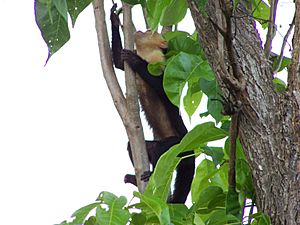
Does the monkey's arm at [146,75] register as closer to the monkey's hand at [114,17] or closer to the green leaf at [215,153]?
the monkey's hand at [114,17]

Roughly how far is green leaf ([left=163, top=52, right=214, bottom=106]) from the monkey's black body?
1.26m

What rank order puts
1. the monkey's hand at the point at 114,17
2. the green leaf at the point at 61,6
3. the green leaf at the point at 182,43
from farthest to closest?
1. the monkey's hand at the point at 114,17
2. the green leaf at the point at 182,43
3. the green leaf at the point at 61,6

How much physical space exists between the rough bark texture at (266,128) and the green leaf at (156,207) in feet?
0.69

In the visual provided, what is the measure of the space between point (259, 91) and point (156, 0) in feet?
0.95

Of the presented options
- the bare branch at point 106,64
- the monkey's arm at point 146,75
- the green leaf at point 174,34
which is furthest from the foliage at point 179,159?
the monkey's arm at point 146,75

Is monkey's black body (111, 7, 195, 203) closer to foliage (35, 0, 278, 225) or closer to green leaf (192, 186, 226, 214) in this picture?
foliage (35, 0, 278, 225)

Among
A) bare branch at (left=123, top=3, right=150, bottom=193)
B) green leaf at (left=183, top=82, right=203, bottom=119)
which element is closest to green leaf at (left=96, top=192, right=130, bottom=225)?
bare branch at (left=123, top=3, right=150, bottom=193)

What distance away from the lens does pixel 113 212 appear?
1.20m

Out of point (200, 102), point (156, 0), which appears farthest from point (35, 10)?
point (200, 102)

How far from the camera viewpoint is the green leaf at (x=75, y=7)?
83 centimetres

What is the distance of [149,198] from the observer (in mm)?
Result: 1291

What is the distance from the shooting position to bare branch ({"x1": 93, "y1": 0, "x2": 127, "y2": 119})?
2.02 metres

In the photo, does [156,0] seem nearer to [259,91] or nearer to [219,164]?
[259,91]

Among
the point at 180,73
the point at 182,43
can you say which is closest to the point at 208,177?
the point at 180,73
